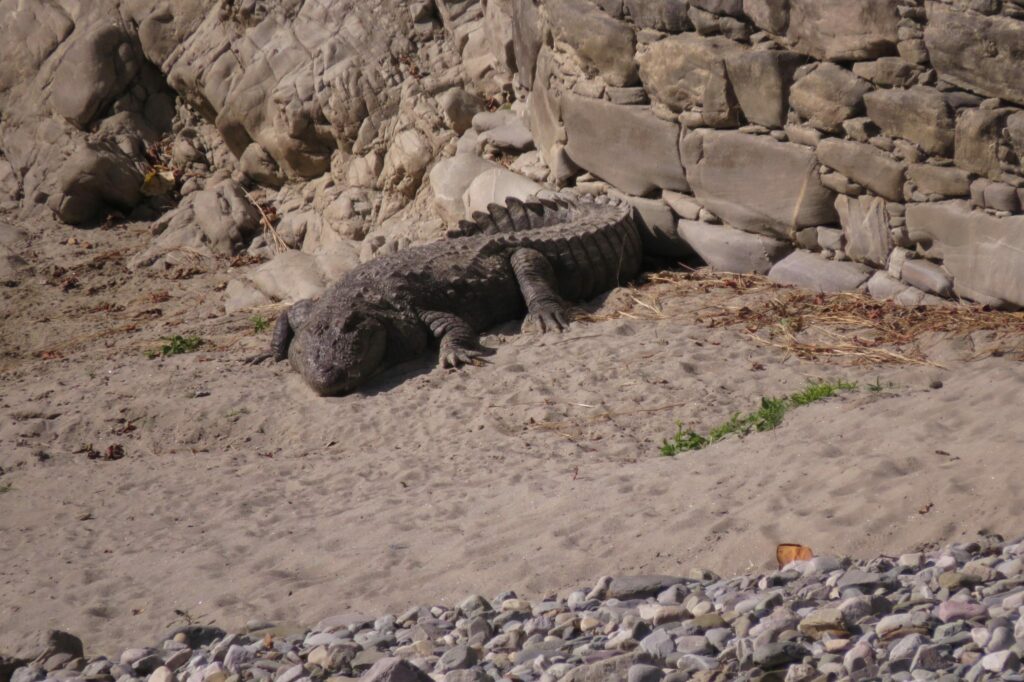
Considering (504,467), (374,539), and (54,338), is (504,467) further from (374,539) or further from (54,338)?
(54,338)

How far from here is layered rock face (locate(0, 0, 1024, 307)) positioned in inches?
239

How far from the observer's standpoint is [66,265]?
34.8 feet

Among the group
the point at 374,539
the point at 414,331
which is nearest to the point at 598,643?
the point at 374,539

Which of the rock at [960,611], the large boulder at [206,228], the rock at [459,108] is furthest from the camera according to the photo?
the large boulder at [206,228]

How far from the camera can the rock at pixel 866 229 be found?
661cm

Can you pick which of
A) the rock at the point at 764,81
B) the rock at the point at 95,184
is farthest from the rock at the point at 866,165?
the rock at the point at 95,184

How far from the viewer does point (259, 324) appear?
27.4 ft

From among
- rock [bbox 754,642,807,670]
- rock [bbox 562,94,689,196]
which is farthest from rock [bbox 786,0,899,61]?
rock [bbox 754,642,807,670]

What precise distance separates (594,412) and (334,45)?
19.3ft

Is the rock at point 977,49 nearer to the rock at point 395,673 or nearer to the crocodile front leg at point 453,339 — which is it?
the crocodile front leg at point 453,339

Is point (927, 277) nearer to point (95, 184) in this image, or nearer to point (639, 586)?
point (639, 586)

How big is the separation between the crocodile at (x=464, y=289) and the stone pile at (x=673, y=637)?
3185 mm

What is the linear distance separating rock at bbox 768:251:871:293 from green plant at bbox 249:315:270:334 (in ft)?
11.9

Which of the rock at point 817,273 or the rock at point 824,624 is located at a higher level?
the rock at point 824,624
